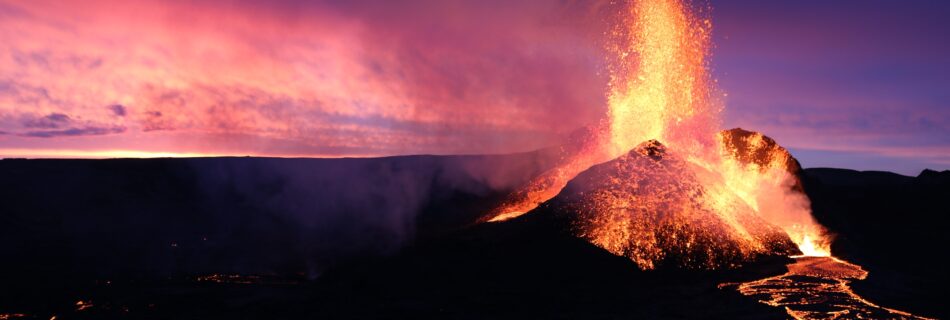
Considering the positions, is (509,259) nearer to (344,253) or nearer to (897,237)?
(344,253)

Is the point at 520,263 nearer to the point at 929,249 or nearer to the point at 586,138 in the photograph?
the point at 586,138

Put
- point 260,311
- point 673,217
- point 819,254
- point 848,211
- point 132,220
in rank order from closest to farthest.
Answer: point 260,311 → point 673,217 → point 819,254 → point 848,211 → point 132,220

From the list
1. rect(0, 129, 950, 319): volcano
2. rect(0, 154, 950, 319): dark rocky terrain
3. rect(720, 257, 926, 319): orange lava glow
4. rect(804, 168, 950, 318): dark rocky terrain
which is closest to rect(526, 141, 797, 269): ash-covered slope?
rect(0, 129, 950, 319): volcano

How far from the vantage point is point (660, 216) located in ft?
82.2

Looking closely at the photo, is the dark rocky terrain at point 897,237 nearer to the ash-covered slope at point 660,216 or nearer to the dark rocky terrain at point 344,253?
the dark rocky terrain at point 344,253

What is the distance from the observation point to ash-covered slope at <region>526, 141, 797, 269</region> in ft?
77.8

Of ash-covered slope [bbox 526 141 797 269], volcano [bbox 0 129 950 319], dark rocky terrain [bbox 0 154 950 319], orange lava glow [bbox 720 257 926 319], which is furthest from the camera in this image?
ash-covered slope [bbox 526 141 797 269]

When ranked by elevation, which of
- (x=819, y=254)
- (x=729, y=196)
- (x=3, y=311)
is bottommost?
(x=3, y=311)

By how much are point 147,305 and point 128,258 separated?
1944 centimetres

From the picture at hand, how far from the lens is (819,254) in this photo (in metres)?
26.8

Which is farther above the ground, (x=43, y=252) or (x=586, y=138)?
(x=586, y=138)

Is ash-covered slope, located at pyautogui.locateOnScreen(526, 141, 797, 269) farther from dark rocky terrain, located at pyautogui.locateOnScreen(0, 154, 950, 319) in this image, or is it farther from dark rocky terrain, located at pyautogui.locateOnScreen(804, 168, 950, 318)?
dark rocky terrain, located at pyautogui.locateOnScreen(804, 168, 950, 318)

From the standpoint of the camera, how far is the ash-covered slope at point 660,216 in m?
23.7

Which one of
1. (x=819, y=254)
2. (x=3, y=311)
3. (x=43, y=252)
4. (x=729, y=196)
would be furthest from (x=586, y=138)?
(x=43, y=252)
